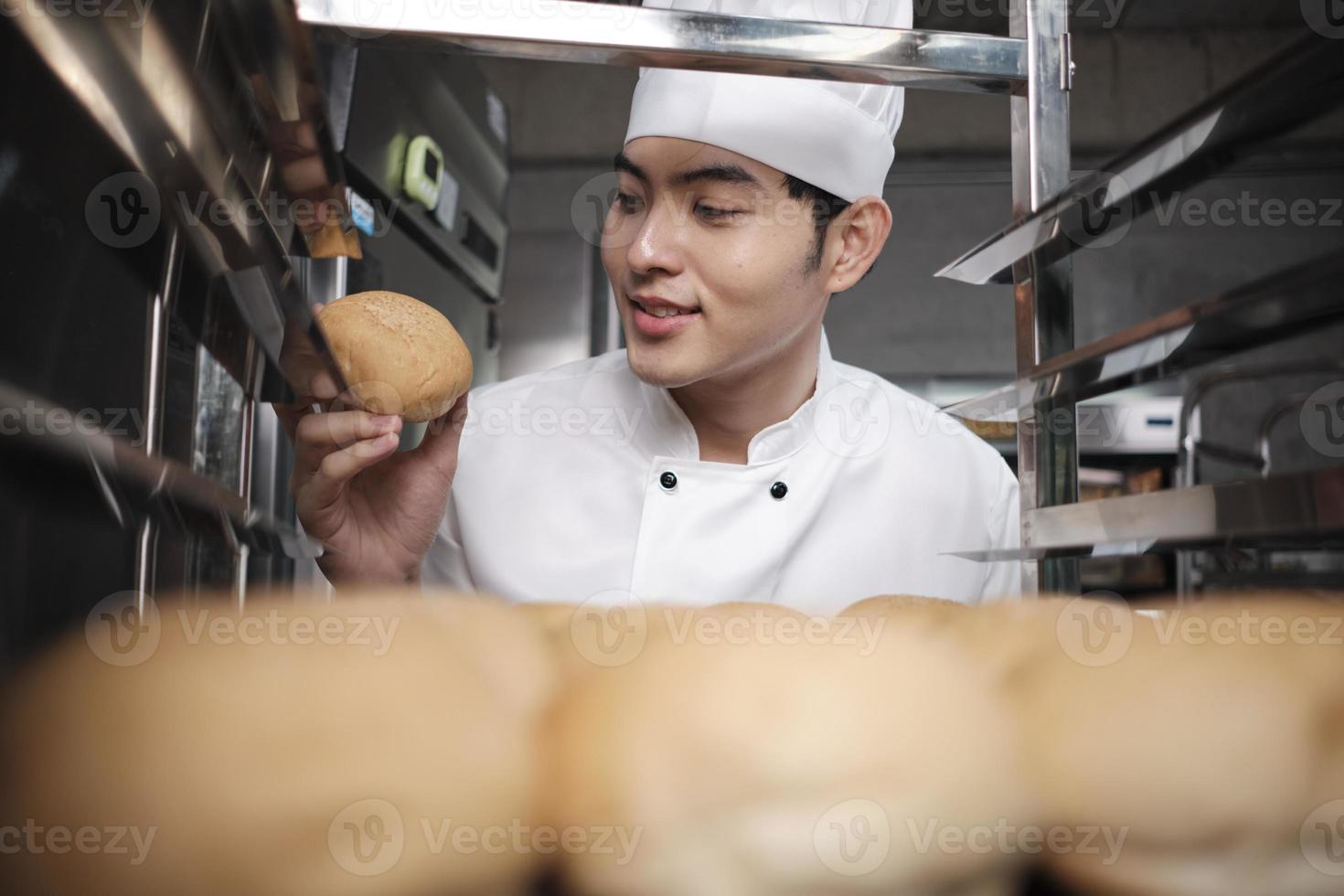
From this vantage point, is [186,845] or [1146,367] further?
[1146,367]

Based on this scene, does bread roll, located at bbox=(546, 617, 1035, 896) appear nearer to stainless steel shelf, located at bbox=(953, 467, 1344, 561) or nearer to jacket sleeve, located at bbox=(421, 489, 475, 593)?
stainless steel shelf, located at bbox=(953, 467, 1344, 561)

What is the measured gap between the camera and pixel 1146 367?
1.48 ft

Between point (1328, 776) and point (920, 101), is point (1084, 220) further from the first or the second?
point (920, 101)

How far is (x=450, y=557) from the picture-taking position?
142cm

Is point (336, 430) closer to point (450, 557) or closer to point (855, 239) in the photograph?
point (450, 557)

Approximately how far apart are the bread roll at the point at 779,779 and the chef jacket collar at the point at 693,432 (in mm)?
1099

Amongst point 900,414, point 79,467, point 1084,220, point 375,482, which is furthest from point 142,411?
point 900,414

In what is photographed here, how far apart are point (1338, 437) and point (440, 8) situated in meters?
3.49
